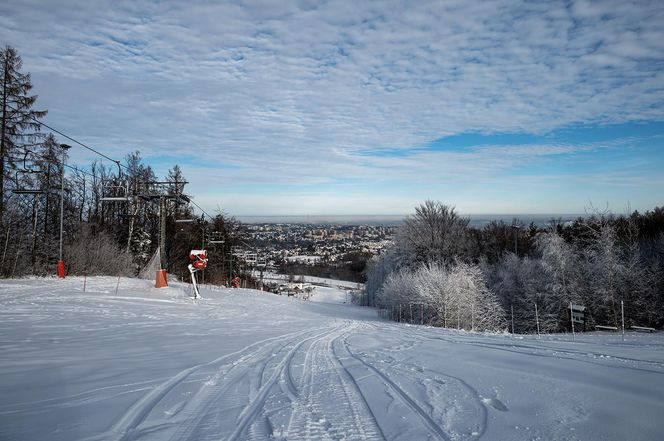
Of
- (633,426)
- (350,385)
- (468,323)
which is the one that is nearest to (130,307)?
(350,385)

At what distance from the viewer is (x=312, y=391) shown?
6.04m

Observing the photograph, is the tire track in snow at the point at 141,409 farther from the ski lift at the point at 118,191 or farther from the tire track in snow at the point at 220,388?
the ski lift at the point at 118,191

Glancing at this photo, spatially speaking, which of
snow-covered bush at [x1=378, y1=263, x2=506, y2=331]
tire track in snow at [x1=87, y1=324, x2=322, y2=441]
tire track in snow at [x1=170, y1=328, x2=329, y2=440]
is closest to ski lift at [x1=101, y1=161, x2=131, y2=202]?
tire track in snow at [x1=170, y1=328, x2=329, y2=440]

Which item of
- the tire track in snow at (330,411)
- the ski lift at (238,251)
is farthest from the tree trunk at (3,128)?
the ski lift at (238,251)

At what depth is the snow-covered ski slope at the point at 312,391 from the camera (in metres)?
4.37

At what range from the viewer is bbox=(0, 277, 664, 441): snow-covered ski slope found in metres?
4.37

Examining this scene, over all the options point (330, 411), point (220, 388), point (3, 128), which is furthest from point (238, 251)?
point (330, 411)

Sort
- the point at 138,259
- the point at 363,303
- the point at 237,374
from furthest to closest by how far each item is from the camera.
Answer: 1. the point at 363,303
2. the point at 138,259
3. the point at 237,374

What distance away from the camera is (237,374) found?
7.13 metres

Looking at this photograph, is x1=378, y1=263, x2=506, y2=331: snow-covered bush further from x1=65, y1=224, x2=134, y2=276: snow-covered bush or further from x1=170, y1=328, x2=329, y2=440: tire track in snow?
x1=170, y1=328, x2=329, y2=440: tire track in snow

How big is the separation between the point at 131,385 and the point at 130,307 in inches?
512

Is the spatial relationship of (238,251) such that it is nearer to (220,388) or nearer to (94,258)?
(94,258)

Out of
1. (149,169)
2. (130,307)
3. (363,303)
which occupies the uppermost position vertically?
(149,169)

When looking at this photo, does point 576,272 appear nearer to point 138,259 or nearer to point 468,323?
point 468,323
